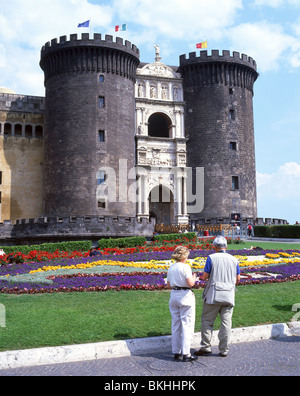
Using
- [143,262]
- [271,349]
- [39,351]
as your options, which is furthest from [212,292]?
[143,262]

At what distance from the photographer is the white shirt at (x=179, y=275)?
727cm

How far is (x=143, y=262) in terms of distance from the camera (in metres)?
19.3

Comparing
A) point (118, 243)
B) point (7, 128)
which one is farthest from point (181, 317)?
point (7, 128)

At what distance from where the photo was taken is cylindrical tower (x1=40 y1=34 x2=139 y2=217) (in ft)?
122

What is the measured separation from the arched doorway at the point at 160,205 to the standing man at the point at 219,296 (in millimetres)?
35130

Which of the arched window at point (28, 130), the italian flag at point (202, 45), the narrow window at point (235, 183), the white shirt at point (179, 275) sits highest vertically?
the italian flag at point (202, 45)

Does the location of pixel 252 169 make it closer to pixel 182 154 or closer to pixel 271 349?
pixel 182 154

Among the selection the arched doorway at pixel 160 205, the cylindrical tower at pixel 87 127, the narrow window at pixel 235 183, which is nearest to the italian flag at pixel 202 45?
the cylindrical tower at pixel 87 127

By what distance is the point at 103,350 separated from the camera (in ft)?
23.8

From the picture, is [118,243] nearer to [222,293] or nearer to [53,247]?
[53,247]

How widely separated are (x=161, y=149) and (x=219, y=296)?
35280mm

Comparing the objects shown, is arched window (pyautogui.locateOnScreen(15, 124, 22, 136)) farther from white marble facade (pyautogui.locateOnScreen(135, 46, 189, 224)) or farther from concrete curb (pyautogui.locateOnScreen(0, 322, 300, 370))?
concrete curb (pyautogui.locateOnScreen(0, 322, 300, 370))

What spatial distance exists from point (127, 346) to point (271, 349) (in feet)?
8.21

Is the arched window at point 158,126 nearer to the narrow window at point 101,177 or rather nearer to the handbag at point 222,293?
the narrow window at point 101,177
